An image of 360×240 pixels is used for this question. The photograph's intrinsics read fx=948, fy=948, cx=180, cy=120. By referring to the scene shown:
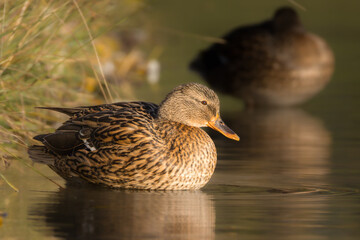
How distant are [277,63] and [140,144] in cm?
758

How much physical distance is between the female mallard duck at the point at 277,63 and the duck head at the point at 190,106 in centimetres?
675

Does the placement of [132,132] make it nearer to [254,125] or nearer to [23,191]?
[23,191]

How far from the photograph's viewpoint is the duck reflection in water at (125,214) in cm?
540

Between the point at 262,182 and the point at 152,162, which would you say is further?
the point at 262,182

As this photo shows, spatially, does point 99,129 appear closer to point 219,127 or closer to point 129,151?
point 129,151

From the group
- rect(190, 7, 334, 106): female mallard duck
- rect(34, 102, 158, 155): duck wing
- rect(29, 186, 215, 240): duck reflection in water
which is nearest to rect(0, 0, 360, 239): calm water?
rect(29, 186, 215, 240): duck reflection in water

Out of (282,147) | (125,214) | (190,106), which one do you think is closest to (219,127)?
(190,106)

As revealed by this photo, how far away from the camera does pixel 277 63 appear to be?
14.3 meters

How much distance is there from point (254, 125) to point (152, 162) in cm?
520

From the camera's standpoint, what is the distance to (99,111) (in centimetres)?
756

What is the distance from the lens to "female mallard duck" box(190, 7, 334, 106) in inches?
561

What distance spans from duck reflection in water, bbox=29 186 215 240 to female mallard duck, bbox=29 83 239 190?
0.12 metres

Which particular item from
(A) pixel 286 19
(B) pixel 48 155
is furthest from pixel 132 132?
(A) pixel 286 19

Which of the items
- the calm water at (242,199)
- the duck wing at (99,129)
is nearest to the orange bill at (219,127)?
the calm water at (242,199)
